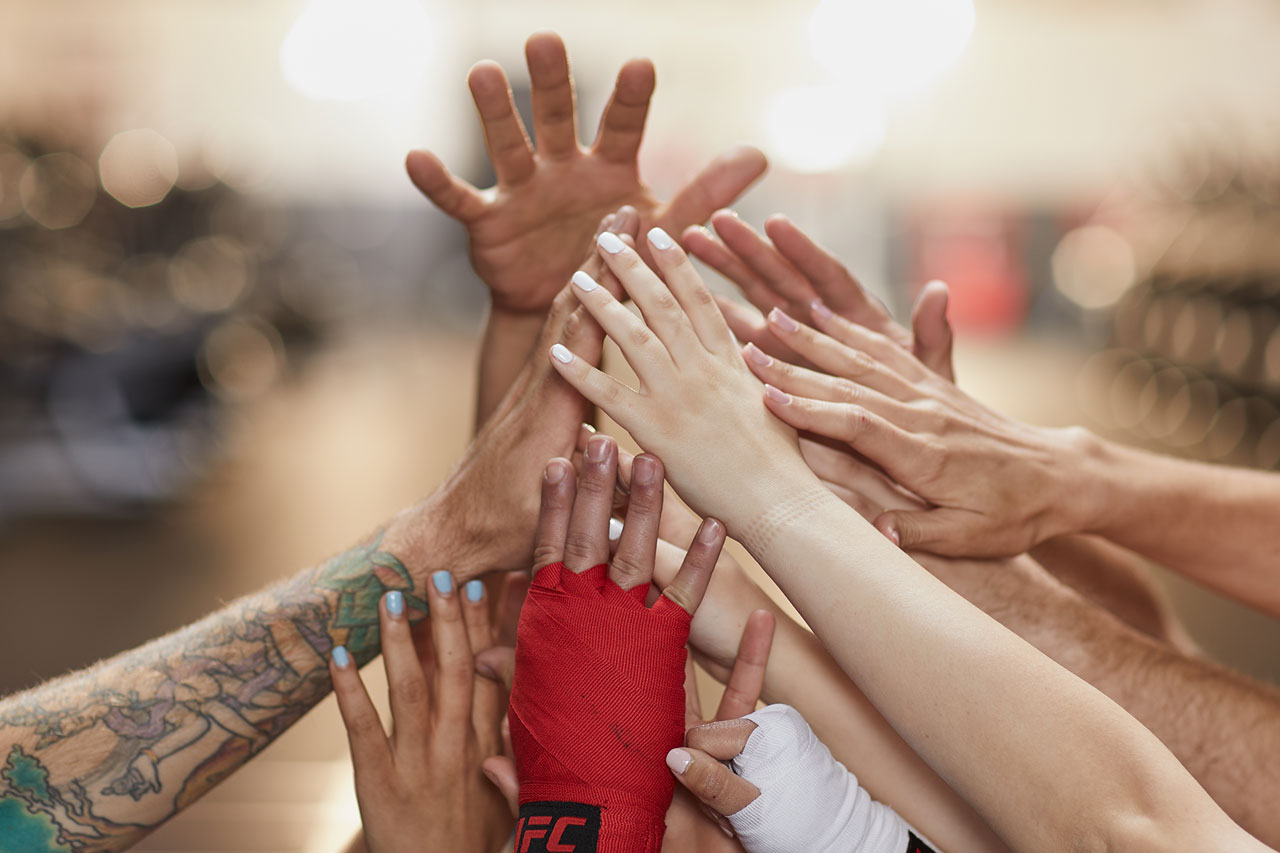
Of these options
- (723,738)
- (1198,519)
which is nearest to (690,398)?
(723,738)

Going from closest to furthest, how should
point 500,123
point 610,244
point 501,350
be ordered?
point 610,244 → point 500,123 → point 501,350

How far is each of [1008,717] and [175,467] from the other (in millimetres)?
3827

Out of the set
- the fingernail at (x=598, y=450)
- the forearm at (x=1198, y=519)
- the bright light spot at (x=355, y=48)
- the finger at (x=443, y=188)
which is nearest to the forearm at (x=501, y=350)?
the finger at (x=443, y=188)

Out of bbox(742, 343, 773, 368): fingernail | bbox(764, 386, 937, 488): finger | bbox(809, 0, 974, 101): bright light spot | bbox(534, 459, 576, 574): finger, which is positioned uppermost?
bbox(809, 0, 974, 101): bright light spot

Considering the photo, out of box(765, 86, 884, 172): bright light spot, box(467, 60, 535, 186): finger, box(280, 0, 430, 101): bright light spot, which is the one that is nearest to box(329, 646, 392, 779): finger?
box(467, 60, 535, 186): finger

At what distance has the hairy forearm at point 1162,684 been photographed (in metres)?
1.12

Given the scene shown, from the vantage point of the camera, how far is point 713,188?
138cm

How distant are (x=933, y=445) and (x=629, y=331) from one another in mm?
374

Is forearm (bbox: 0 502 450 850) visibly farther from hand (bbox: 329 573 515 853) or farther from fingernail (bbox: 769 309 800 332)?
fingernail (bbox: 769 309 800 332)

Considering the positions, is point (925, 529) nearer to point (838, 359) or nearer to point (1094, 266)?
point (838, 359)

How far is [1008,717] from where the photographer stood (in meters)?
0.76

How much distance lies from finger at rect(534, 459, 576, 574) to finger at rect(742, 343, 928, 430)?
0.22m

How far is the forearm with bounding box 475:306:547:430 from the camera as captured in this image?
1498 mm

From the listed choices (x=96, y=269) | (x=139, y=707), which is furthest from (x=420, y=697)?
(x=96, y=269)
